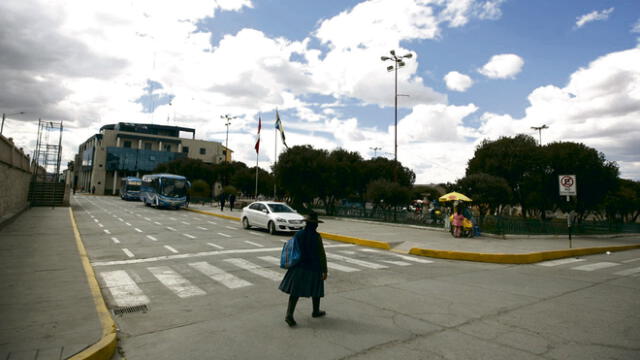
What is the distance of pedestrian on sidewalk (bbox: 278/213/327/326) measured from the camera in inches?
203

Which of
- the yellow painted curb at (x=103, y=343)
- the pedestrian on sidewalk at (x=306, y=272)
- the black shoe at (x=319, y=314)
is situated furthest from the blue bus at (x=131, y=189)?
the pedestrian on sidewalk at (x=306, y=272)

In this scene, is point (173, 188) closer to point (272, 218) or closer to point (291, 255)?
point (272, 218)

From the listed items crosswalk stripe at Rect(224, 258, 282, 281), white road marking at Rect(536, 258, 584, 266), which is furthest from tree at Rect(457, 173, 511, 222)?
crosswalk stripe at Rect(224, 258, 282, 281)

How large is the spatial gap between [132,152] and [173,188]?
66013mm

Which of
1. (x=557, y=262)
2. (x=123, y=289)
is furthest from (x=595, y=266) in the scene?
(x=123, y=289)

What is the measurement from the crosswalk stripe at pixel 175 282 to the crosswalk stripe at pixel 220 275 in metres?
0.59

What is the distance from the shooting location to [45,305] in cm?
563

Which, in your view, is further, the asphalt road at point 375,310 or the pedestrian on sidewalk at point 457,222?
the pedestrian on sidewalk at point 457,222

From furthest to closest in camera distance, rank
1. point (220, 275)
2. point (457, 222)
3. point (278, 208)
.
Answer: point (278, 208)
point (457, 222)
point (220, 275)

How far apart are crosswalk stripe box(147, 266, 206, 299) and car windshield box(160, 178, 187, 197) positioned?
27.9 meters

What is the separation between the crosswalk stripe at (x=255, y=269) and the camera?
8398 mm

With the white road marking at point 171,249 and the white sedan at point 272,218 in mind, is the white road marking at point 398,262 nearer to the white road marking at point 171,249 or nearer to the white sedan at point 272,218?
the white road marking at point 171,249

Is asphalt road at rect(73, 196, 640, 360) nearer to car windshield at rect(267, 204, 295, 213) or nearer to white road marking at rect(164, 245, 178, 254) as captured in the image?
white road marking at rect(164, 245, 178, 254)

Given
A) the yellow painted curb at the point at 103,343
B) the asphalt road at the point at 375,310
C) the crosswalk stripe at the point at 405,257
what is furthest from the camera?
the crosswalk stripe at the point at 405,257
